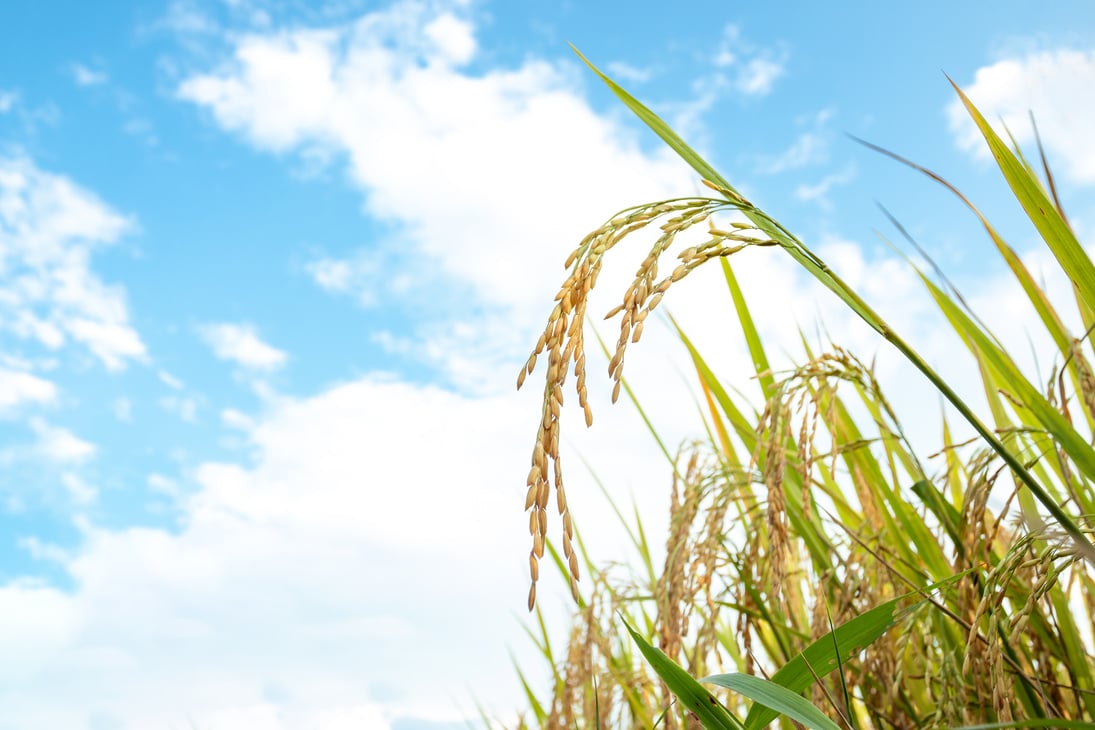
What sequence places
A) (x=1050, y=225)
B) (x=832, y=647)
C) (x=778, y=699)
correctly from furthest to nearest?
(x=1050, y=225) → (x=832, y=647) → (x=778, y=699)

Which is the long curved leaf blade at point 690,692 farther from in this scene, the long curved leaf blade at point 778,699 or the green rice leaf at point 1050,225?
the green rice leaf at point 1050,225

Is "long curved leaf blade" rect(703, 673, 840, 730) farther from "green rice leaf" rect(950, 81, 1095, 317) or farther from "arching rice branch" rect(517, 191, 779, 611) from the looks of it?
"green rice leaf" rect(950, 81, 1095, 317)

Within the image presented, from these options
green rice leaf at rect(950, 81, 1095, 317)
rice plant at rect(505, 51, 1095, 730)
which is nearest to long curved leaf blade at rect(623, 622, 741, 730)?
rice plant at rect(505, 51, 1095, 730)

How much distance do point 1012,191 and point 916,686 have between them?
5.08 ft

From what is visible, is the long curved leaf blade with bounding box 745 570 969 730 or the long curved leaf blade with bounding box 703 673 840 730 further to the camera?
the long curved leaf blade with bounding box 745 570 969 730

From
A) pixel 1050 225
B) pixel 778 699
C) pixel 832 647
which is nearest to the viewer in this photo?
pixel 778 699

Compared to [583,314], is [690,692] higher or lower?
lower

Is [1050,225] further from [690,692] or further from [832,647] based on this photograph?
[690,692]

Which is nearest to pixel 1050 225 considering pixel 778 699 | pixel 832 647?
pixel 832 647

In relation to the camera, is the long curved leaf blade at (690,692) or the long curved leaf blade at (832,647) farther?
the long curved leaf blade at (832,647)

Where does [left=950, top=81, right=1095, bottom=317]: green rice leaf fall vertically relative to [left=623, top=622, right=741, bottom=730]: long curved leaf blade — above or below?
above

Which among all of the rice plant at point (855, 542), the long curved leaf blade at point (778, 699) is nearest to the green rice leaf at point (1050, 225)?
the rice plant at point (855, 542)

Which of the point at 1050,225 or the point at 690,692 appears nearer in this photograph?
the point at 690,692

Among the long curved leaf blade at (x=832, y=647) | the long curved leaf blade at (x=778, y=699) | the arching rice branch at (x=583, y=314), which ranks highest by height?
the arching rice branch at (x=583, y=314)
